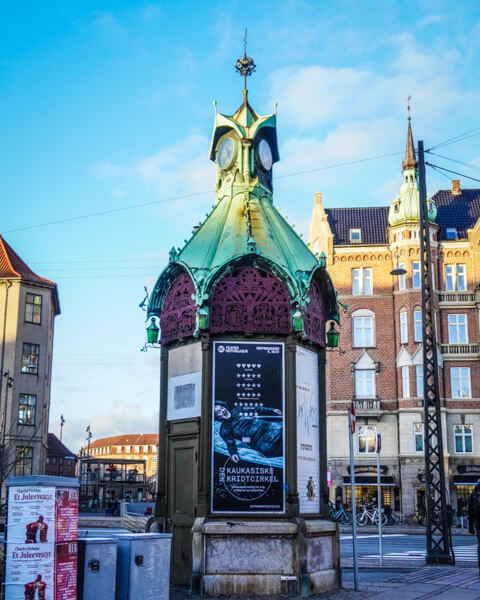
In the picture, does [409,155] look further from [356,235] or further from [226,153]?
[226,153]

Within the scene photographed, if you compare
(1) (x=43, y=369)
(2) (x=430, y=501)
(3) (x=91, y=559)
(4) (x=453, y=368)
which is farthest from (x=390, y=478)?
(3) (x=91, y=559)

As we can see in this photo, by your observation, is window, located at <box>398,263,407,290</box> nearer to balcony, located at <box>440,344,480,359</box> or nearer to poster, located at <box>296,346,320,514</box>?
balcony, located at <box>440,344,480,359</box>

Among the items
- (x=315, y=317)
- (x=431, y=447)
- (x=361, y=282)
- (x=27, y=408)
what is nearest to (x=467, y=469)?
(x=361, y=282)

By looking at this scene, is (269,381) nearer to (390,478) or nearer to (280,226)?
(280,226)

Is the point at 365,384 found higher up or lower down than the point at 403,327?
lower down

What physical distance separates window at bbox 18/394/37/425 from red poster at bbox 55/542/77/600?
40358 mm

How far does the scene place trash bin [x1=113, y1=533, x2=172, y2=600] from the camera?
1055cm

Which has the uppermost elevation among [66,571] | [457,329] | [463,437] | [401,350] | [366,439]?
[457,329]

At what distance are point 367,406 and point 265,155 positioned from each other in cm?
3532

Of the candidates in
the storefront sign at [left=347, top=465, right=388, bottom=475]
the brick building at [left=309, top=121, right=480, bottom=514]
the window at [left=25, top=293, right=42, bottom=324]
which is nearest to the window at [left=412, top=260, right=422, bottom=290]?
the brick building at [left=309, top=121, right=480, bottom=514]

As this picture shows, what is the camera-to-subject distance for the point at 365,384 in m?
50.9

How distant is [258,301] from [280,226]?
7.68 ft

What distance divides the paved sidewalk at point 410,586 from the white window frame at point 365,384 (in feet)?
108

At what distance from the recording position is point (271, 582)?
1294 centimetres
